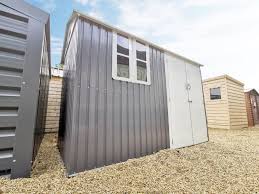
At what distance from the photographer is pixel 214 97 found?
971 cm

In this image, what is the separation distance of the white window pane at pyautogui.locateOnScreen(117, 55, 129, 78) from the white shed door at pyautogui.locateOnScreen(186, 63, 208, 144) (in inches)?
107

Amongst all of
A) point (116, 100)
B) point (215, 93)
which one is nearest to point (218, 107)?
point (215, 93)

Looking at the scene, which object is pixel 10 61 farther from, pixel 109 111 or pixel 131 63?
pixel 131 63

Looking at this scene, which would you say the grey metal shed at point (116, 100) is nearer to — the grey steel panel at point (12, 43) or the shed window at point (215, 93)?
the grey steel panel at point (12, 43)

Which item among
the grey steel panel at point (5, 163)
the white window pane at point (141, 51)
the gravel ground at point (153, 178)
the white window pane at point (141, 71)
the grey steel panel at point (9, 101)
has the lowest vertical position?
the gravel ground at point (153, 178)

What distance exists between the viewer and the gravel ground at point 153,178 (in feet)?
6.14


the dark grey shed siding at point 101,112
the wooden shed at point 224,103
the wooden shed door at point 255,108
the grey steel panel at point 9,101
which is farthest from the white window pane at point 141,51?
the wooden shed door at point 255,108

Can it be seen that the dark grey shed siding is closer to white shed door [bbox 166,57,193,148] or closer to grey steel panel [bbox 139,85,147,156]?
grey steel panel [bbox 139,85,147,156]

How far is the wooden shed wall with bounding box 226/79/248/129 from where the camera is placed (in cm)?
913

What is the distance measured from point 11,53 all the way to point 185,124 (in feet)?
15.4

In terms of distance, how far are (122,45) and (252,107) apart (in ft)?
47.1

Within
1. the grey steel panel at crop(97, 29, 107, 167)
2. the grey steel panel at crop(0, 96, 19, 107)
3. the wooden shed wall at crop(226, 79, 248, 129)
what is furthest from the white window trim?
the wooden shed wall at crop(226, 79, 248, 129)

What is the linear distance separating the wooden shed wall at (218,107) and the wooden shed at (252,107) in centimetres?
444

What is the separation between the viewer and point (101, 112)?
283cm
